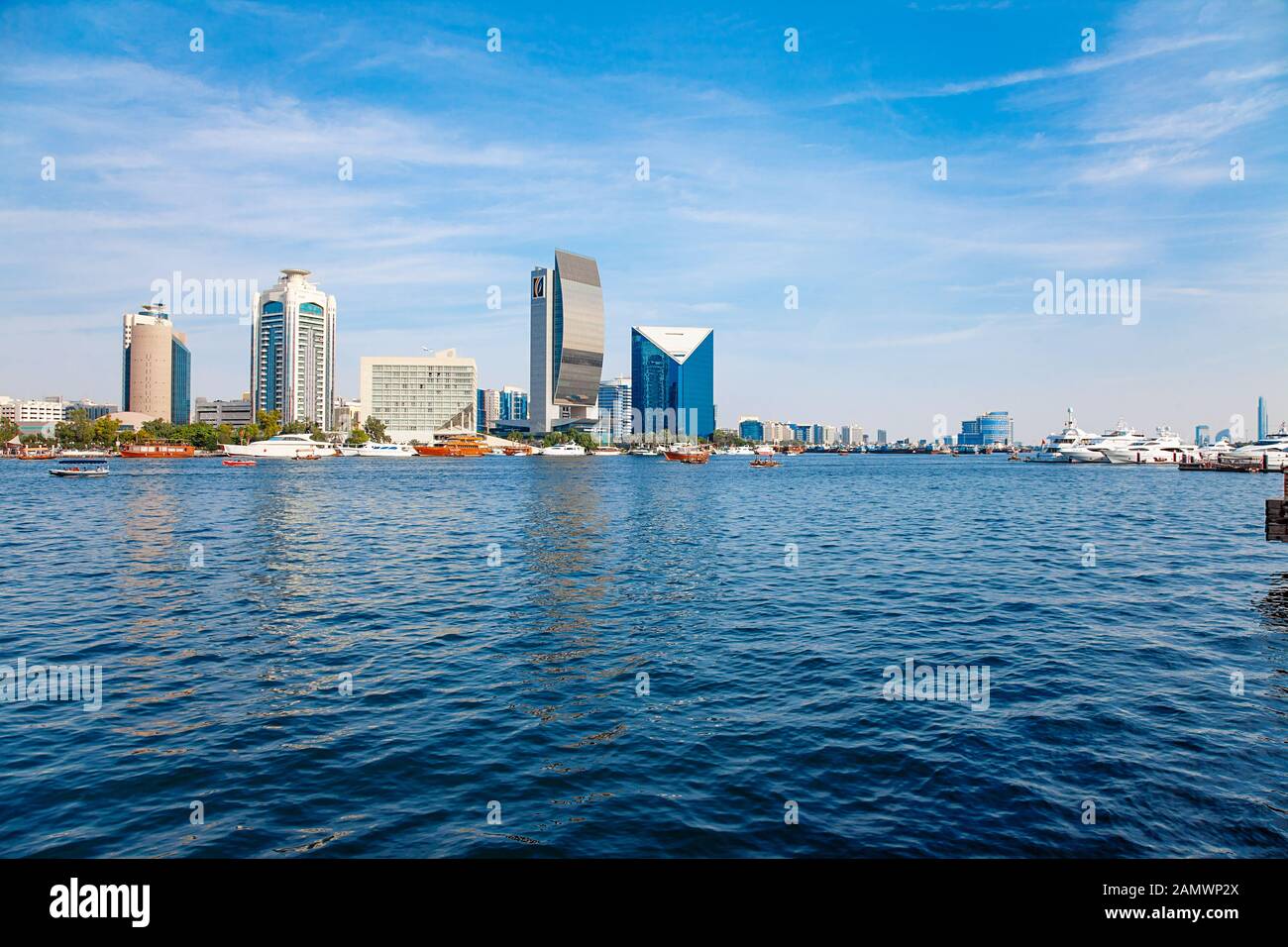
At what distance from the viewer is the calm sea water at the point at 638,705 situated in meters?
11.9

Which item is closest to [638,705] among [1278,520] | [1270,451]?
[1278,520]

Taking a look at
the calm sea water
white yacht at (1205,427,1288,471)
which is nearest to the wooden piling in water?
the calm sea water

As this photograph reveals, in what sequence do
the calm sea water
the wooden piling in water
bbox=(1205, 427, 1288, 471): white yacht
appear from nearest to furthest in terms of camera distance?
the calm sea water < the wooden piling in water < bbox=(1205, 427, 1288, 471): white yacht

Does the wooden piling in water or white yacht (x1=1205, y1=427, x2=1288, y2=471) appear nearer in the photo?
the wooden piling in water

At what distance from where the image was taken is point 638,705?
57.9ft

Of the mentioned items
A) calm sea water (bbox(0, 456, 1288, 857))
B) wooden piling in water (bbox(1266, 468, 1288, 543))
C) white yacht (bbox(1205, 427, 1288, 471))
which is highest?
white yacht (bbox(1205, 427, 1288, 471))

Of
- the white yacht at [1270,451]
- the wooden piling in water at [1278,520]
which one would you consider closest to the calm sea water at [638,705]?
the wooden piling in water at [1278,520]

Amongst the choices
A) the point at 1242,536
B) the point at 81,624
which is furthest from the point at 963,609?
the point at 1242,536

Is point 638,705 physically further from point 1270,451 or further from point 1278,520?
point 1270,451

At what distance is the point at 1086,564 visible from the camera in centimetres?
3847

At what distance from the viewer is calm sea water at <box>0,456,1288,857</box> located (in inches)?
470

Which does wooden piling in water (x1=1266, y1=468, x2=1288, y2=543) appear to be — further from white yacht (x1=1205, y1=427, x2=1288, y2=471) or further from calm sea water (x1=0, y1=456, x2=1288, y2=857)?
white yacht (x1=1205, y1=427, x2=1288, y2=471)

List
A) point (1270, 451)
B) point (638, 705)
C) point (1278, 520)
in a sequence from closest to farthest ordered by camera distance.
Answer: point (638, 705)
point (1278, 520)
point (1270, 451)
